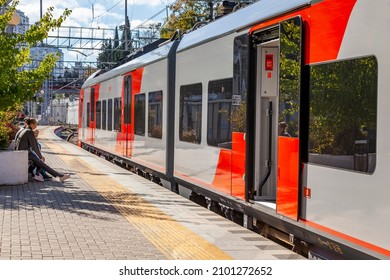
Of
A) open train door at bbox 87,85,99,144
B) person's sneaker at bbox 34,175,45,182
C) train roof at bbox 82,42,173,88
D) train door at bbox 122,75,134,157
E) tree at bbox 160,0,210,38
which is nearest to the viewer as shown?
train roof at bbox 82,42,173,88

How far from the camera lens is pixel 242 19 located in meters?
9.35

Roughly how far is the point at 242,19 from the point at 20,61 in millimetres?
6889

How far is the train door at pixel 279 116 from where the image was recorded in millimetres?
7328

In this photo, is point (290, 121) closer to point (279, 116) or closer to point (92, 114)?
point (279, 116)

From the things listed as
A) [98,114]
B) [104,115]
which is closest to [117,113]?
[104,115]

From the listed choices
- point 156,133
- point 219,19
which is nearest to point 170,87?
point 156,133

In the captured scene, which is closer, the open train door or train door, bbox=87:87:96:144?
the open train door

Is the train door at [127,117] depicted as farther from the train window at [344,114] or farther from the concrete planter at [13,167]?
the train window at [344,114]

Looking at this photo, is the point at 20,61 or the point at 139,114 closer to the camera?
the point at 20,61

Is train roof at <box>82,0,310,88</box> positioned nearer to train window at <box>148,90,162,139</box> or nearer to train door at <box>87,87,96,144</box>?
train window at <box>148,90,162,139</box>

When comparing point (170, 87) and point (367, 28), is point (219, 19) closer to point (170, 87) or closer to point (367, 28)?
point (170, 87)

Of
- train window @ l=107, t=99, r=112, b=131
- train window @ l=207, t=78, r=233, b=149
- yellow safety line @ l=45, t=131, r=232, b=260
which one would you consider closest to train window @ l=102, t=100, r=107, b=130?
train window @ l=107, t=99, r=112, b=131

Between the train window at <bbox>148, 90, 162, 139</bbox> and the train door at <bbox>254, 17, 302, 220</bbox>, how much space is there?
594 centimetres

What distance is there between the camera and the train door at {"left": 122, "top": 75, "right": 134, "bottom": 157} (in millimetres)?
18422
